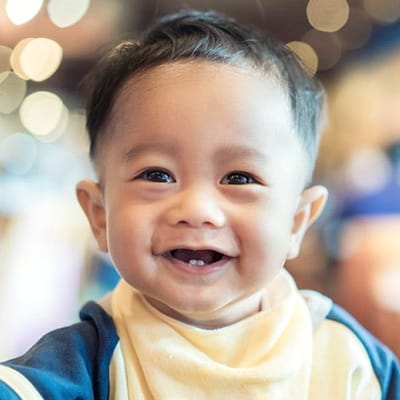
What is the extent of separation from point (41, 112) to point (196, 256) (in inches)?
29.4

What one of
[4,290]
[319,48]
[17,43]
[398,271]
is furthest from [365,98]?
[4,290]

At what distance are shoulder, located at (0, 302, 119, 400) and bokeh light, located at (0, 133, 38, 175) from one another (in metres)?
0.66

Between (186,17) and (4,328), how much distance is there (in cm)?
67

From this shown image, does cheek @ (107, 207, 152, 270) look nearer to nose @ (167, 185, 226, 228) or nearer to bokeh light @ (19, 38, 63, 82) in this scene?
nose @ (167, 185, 226, 228)

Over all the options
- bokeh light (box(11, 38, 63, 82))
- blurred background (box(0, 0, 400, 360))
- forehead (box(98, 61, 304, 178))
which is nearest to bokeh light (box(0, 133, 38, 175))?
blurred background (box(0, 0, 400, 360))

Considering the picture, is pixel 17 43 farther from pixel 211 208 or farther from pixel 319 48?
pixel 211 208

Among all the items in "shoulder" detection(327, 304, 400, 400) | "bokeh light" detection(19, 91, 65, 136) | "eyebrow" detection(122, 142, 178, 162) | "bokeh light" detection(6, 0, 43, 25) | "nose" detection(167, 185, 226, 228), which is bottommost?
"shoulder" detection(327, 304, 400, 400)

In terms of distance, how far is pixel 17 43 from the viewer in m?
1.14

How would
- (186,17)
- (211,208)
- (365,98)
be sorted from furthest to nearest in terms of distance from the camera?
(365,98)
(186,17)
(211,208)

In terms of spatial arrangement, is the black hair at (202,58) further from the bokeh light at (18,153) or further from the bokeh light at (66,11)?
the bokeh light at (18,153)

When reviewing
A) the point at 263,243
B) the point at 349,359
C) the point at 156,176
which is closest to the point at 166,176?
the point at 156,176

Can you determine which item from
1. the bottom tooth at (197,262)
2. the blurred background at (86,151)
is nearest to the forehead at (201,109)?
the bottom tooth at (197,262)

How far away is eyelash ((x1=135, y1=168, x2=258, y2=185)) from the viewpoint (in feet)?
2.15

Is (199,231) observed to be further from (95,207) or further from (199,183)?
(95,207)
